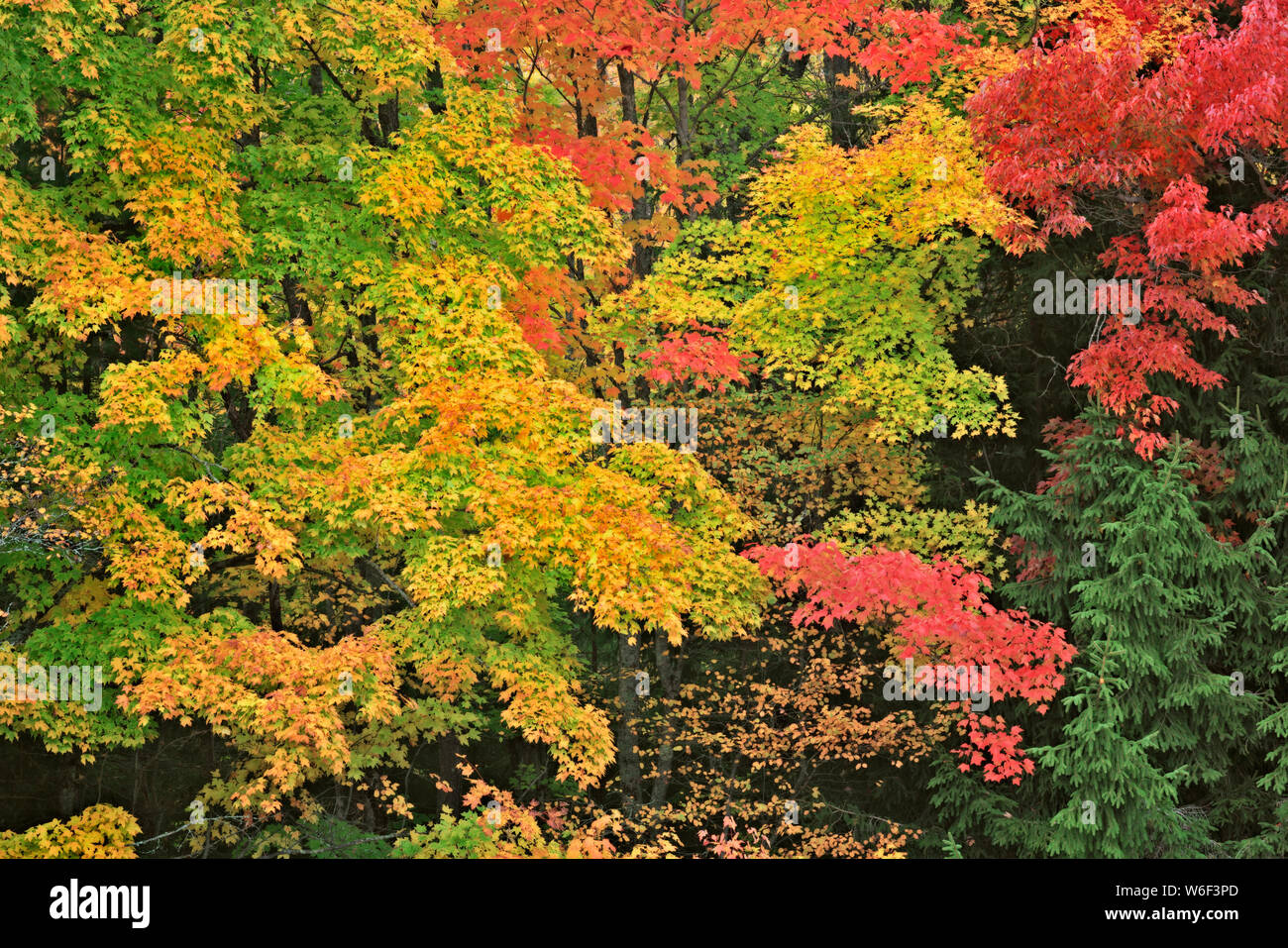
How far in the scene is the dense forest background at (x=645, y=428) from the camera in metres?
13.4

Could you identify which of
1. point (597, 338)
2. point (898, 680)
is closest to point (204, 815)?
point (597, 338)

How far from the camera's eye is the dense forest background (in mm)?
13406

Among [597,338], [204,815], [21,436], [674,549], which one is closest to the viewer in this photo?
[21,436]

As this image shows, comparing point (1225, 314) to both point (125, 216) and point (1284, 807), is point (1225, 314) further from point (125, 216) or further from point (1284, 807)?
point (125, 216)

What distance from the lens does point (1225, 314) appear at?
1596 cm

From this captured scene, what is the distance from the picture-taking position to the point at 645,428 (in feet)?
54.7

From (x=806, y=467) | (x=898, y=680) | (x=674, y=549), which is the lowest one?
(x=898, y=680)

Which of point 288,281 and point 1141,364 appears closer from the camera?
point 1141,364

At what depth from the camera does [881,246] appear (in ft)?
59.1

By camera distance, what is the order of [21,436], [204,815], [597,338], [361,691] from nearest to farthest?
1. [21,436]
2. [361,691]
3. [204,815]
4. [597,338]

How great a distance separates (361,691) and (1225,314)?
492 inches

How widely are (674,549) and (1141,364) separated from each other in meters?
6.42

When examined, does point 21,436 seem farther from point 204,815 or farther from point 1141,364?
point 1141,364

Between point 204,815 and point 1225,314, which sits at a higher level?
point 1225,314
